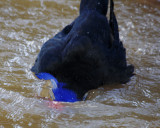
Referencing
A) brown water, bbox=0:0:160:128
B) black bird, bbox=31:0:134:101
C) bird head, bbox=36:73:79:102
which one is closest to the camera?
brown water, bbox=0:0:160:128

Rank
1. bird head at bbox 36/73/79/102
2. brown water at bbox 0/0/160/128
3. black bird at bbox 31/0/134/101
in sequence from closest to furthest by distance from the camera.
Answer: brown water at bbox 0/0/160/128, bird head at bbox 36/73/79/102, black bird at bbox 31/0/134/101

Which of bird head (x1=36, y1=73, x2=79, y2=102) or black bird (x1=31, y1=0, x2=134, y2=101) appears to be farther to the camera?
black bird (x1=31, y1=0, x2=134, y2=101)

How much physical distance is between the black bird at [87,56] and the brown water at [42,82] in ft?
0.40

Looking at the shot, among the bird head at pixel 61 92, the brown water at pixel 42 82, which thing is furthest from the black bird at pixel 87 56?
the brown water at pixel 42 82

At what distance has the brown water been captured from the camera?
2.19 meters

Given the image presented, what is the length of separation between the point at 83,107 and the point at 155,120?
23.1 inches

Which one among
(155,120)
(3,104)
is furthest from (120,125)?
(3,104)

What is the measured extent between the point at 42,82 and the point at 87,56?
48 centimetres

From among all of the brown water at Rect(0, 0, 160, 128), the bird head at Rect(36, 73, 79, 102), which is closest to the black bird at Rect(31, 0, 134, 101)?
the bird head at Rect(36, 73, 79, 102)

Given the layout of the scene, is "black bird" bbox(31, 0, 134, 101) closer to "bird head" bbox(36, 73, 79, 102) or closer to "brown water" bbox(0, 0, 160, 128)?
"bird head" bbox(36, 73, 79, 102)

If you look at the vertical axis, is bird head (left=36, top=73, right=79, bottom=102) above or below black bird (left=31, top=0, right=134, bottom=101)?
below

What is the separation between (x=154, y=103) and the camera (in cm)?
251

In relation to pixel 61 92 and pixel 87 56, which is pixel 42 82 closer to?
pixel 61 92

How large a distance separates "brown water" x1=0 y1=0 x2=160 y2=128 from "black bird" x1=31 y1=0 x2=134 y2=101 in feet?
0.40
